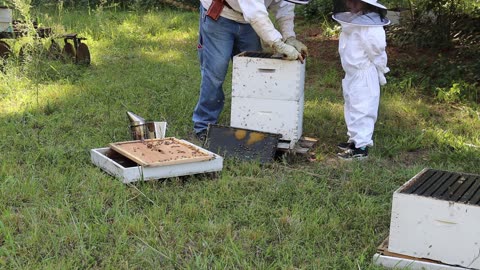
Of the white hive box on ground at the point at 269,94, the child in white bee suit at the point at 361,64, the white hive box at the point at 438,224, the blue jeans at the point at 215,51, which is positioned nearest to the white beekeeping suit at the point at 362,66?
the child in white bee suit at the point at 361,64

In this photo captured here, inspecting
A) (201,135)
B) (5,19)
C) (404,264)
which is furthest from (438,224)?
(5,19)

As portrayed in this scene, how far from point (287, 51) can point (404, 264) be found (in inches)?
63.8

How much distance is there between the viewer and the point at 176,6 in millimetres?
10547

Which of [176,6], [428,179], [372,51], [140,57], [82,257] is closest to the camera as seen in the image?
[82,257]

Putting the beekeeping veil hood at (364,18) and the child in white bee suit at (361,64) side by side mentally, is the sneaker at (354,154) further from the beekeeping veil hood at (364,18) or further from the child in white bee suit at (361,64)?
the beekeeping veil hood at (364,18)

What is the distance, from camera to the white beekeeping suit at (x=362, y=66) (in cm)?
354

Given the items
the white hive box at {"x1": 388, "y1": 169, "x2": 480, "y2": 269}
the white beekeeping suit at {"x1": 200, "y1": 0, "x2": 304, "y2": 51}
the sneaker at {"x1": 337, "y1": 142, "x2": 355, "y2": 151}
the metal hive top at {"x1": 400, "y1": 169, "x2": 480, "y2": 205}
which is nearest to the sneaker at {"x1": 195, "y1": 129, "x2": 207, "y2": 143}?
the white beekeeping suit at {"x1": 200, "y1": 0, "x2": 304, "y2": 51}

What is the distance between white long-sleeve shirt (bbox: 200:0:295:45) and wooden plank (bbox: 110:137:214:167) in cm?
85

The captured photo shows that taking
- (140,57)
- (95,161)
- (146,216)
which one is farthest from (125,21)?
(146,216)

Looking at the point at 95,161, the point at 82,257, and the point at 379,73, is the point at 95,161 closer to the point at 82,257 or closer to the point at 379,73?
the point at 82,257

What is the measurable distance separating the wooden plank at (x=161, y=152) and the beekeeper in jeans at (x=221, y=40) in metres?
0.53

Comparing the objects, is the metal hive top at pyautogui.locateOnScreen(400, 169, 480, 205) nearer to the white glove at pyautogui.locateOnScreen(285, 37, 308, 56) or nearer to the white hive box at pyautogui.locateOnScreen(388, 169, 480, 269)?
the white hive box at pyautogui.locateOnScreen(388, 169, 480, 269)

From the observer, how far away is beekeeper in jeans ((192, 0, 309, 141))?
3760 mm

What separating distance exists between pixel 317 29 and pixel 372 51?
5.16 meters
